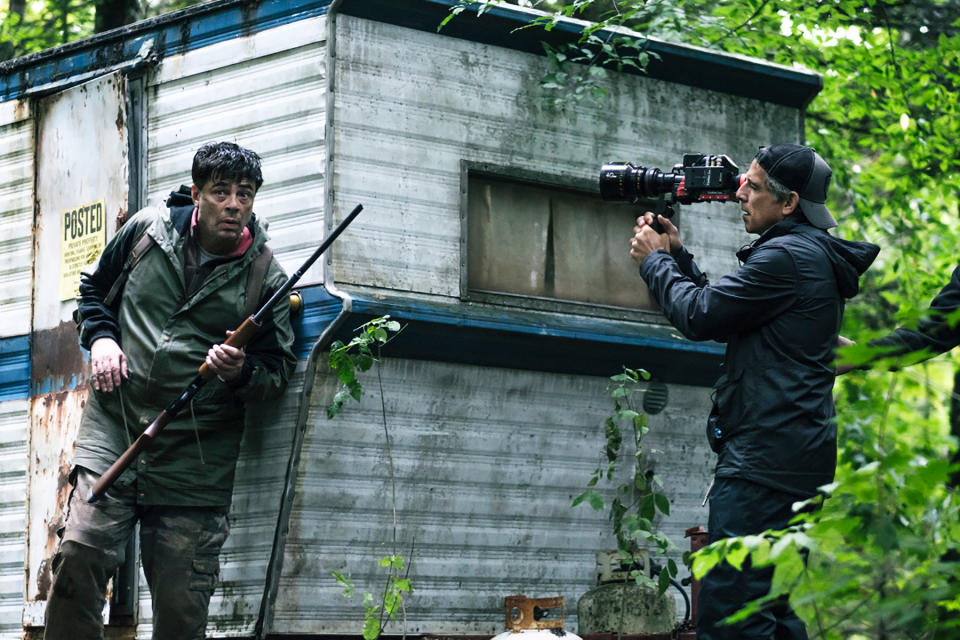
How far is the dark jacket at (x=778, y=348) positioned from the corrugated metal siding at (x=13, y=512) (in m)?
3.29

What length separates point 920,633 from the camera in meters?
3.18

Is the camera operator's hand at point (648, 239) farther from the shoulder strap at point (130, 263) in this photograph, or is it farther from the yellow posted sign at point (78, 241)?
the yellow posted sign at point (78, 241)

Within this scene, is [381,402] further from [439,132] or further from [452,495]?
[439,132]

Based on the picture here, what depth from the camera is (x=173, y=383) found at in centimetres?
531

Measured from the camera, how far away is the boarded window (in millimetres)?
5992

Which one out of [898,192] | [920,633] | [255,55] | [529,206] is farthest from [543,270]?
[898,192]

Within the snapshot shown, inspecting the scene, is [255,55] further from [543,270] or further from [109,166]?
[543,270]

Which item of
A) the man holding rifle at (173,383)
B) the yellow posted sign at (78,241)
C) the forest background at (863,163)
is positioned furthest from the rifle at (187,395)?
the forest background at (863,163)

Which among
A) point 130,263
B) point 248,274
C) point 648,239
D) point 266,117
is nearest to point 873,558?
point 648,239

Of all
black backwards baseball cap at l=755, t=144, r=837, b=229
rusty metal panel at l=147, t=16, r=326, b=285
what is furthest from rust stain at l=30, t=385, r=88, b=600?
black backwards baseball cap at l=755, t=144, r=837, b=229

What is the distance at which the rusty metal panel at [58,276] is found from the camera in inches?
241

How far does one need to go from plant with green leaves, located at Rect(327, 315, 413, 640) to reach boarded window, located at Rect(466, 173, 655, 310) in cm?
65

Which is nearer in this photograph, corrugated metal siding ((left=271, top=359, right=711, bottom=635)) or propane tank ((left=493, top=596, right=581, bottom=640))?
corrugated metal siding ((left=271, top=359, right=711, bottom=635))

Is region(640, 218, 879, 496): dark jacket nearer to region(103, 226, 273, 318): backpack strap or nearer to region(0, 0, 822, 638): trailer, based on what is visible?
region(0, 0, 822, 638): trailer
